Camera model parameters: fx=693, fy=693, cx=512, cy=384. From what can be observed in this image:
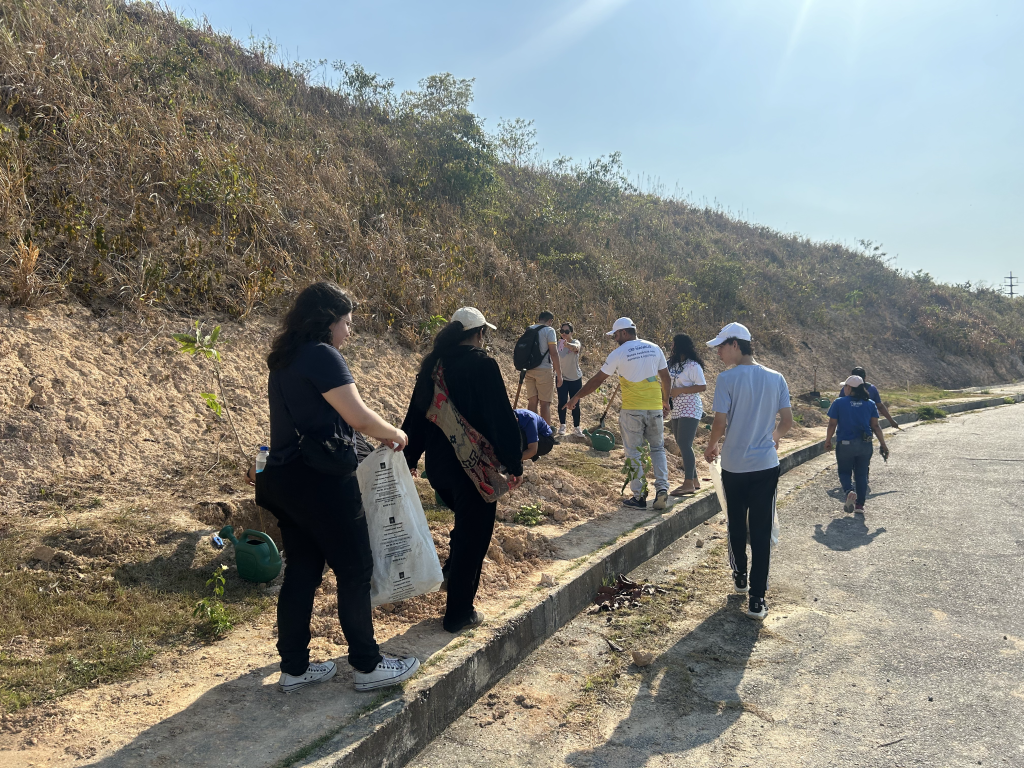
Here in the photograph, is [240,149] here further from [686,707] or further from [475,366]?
[686,707]

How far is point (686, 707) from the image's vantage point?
3656 millimetres

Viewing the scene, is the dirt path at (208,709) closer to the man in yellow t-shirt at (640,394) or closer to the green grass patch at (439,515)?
the green grass patch at (439,515)

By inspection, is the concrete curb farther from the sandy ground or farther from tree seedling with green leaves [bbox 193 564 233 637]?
tree seedling with green leaves [bbox 193 564 233 637]

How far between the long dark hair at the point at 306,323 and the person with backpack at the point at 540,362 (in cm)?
616

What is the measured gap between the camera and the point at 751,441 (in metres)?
4.85

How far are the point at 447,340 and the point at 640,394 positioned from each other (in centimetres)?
360

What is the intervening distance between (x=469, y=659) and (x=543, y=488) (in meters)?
3.71

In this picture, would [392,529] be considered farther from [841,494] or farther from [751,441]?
[841,494]

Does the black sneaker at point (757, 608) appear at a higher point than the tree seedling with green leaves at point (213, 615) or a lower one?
lower

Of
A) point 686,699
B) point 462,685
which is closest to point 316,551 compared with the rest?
point 462,685

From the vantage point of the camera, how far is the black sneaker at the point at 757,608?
15.9ft

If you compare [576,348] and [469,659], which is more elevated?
[576,348]

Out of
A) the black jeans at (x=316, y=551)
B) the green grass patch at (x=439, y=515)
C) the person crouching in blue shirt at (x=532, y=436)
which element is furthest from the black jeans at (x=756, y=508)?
the black jeans at (x=316, y=551)

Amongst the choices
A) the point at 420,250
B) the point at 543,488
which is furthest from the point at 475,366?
the point at 420,250
